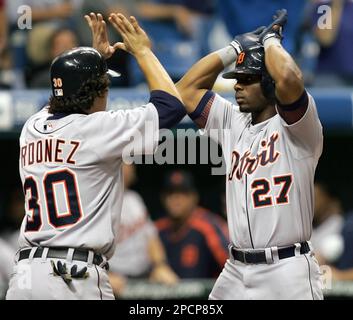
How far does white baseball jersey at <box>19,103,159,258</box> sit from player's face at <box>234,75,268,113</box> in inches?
20.0

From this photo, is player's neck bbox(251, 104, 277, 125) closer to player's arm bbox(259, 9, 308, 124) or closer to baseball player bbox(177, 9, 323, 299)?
baseball player bbox(177, 9, 323, 299)

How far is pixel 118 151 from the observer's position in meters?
3.96

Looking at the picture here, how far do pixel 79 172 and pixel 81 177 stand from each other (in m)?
0.02

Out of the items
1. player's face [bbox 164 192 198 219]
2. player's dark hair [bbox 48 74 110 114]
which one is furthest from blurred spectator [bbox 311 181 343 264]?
player's dark hair [bbox 48 74 110 114]

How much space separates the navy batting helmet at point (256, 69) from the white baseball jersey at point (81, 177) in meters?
0.54

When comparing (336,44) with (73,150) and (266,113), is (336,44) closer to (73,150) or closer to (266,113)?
→ (266,113)

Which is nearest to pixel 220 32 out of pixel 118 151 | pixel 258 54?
pixel 258 54

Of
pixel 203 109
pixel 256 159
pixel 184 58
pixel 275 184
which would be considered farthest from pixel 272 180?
pixel 184 58

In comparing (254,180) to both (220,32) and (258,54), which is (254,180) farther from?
(220,32)

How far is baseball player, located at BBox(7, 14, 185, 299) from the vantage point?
12.7 feet

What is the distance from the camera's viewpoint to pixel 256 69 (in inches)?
169

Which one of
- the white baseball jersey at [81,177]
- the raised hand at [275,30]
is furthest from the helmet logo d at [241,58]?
the white baseball jersey at [81,177]

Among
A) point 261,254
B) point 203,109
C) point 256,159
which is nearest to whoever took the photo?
point 261,254

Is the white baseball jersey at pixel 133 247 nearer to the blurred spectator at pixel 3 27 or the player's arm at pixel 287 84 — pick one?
the blurred spectator at pixel 3 27
